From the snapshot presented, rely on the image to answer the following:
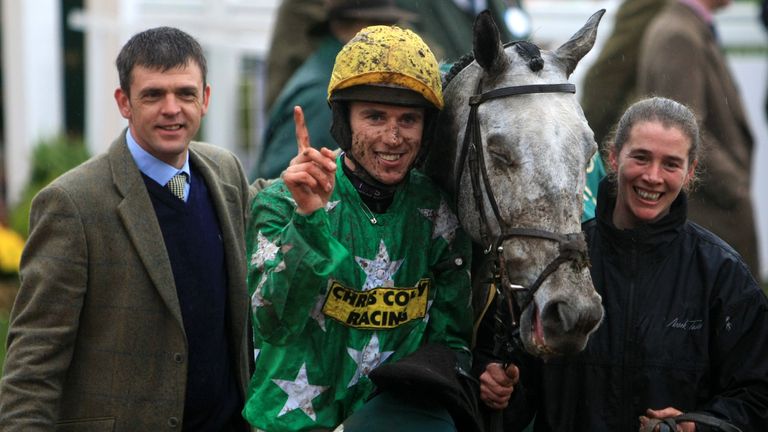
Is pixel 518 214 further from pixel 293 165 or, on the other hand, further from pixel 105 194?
pixel 105 194

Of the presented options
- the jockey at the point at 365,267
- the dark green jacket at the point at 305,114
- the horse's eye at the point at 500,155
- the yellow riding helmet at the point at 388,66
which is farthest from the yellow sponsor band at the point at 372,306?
the dark green jacket at the point at 305,114

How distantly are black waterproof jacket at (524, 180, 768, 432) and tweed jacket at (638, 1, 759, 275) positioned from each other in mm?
3479

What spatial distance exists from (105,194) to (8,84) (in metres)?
9.22

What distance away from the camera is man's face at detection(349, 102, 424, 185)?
3828 mm

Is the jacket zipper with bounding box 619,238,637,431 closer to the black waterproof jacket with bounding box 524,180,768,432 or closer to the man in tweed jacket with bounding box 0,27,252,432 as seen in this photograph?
the black waterproof jacket with bounding box 524,180,768,432

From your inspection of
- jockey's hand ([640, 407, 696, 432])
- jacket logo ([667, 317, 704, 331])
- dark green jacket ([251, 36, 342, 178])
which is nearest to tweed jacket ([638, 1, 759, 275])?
dark green jacket ([251, 36, 342, 178])

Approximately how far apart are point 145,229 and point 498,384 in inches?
45.7

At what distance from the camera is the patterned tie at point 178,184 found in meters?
4.30

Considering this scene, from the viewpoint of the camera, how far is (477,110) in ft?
12.5

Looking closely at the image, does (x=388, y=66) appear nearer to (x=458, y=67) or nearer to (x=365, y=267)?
(x=458, y=67)

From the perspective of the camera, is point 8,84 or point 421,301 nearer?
point 421,301

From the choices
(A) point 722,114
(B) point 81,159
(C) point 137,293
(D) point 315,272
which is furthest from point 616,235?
(B) point 81,159

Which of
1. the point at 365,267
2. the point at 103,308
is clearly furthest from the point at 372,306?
the point at 103,308

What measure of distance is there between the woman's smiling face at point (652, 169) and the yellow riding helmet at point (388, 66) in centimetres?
58
